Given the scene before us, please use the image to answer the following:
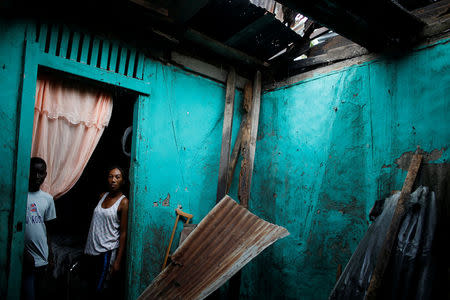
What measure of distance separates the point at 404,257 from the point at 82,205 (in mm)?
4970

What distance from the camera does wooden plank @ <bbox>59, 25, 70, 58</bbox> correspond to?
8.04 ft

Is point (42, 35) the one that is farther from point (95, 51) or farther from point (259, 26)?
point (259, 26)

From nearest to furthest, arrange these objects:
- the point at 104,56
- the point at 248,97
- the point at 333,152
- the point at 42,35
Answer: the point at 42,35 → the point at 104,56 → the point at 333,152 → the point at 248,97

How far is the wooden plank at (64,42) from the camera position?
245 cm

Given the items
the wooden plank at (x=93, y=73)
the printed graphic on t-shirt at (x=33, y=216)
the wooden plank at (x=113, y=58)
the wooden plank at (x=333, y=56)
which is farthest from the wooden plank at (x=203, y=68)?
the printed graphic on t-shirt at (x=33, y=216)

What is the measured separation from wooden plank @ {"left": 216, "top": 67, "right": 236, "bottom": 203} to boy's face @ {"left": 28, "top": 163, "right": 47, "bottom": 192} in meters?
1.92

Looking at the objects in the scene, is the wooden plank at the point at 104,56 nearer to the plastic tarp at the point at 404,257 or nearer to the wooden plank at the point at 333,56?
the wooden plank at the point at 333,56

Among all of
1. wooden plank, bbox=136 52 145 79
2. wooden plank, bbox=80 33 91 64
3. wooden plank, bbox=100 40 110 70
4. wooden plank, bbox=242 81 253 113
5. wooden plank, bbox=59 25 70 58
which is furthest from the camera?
wooden plank, bbox=242 81 253 113

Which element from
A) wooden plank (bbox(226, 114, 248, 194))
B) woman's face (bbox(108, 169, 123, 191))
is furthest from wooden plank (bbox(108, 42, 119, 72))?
wooden plank (bbox(226, 114, 248, 194))

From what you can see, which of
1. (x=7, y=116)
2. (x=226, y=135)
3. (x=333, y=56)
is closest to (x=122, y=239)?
(x=7, y=116)

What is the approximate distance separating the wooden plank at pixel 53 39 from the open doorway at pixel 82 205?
4.70 feet

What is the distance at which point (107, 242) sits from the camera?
2.99 meters

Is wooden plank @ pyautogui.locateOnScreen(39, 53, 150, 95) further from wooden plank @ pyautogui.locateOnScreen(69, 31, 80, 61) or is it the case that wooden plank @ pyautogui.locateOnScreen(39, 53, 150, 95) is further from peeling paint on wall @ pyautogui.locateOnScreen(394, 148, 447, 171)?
peeling paint on wall @ pyautogui.locateOnScreen(394, 148, 447, 171)

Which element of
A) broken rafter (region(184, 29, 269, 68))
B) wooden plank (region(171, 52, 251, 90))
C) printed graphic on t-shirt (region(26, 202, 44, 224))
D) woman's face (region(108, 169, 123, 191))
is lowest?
printed graphic on t-shirt (region(26, 202, 44, 224))
